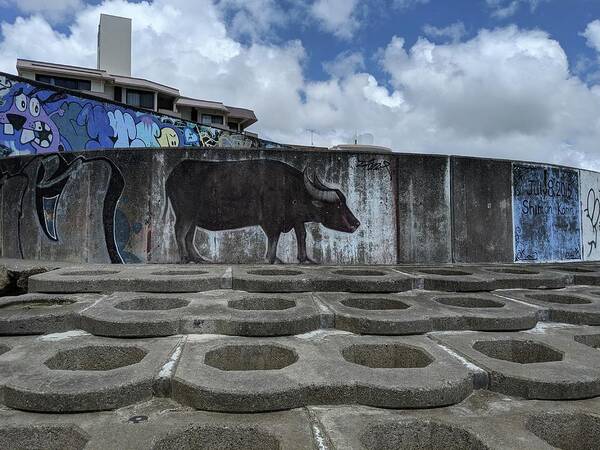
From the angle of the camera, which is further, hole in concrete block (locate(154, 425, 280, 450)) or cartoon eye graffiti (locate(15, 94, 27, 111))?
cartoon eye graffiti (locate(15, 94, 27, 111))

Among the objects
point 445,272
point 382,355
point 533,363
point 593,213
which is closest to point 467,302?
point 445,272

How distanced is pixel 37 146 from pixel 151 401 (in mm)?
11130

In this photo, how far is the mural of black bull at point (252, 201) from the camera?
8.51m

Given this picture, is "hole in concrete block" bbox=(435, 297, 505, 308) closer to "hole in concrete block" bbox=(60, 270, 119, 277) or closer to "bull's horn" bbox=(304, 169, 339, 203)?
"bull's horn" bbox=(304, 169, 339, 203)

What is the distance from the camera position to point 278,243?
28.3ft

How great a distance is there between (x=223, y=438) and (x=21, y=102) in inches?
471

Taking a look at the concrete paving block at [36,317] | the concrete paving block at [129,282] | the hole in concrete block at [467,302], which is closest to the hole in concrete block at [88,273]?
the concrete paving block at [129,282]

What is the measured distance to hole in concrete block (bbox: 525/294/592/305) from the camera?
6029 millimetres

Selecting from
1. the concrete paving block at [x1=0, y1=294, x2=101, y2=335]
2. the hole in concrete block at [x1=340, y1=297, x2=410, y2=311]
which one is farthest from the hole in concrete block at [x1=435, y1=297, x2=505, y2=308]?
the concrete paving block at [x1=0, y1=294, x2=101, y2=335]

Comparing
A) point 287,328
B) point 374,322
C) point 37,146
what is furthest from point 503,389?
point 37,146

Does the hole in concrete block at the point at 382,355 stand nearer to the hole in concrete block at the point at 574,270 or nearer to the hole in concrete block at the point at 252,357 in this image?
the hole in concrete block at the point at 252,357

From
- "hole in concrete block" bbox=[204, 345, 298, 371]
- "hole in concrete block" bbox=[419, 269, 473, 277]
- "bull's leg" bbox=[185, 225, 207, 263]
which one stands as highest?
"bull's leg" bbox=[185, 225, 207, 263]

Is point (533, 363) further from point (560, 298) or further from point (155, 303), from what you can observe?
point (155, 303)

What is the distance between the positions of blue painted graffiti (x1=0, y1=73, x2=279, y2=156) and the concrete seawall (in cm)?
267
